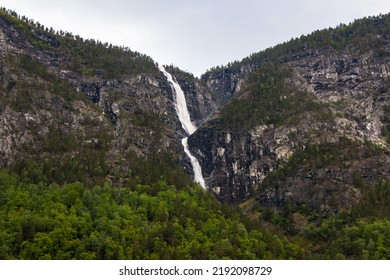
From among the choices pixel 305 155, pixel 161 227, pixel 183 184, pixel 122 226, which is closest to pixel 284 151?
pixel 305 155

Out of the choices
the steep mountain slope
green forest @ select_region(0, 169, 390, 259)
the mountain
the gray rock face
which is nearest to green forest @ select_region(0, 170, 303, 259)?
green forest @ select_region(0, 169, 390, 259)

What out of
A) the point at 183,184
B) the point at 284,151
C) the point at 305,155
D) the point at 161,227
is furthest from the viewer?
the point at 284,151

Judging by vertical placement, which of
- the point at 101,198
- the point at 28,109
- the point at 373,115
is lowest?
the point at 101,198

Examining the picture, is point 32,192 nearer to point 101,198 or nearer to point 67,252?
point 101,198

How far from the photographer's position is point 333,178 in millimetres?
153500

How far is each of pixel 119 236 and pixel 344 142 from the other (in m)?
96.6

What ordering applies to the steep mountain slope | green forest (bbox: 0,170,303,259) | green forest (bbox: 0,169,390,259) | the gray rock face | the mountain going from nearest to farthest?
green forest (bbox: 0,170,303,259), green forest (bbox: 0,169,390,259), the mountain, the steep mountain slope, the gray rock face

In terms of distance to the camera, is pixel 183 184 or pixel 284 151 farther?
pixel 284 151

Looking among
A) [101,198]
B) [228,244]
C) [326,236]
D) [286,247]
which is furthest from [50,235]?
[326,236]

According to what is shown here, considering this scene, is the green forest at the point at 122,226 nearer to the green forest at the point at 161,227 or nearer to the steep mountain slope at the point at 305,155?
the green forest at the point at 161,227

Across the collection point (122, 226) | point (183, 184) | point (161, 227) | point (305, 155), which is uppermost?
point (305, 155)

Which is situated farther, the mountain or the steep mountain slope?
the steep mountain slope

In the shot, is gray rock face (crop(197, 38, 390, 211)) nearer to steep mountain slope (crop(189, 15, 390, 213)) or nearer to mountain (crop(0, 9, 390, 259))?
steep mountain slope (crop(189, 15, 390, 213))

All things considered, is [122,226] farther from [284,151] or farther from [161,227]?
[284,151]
